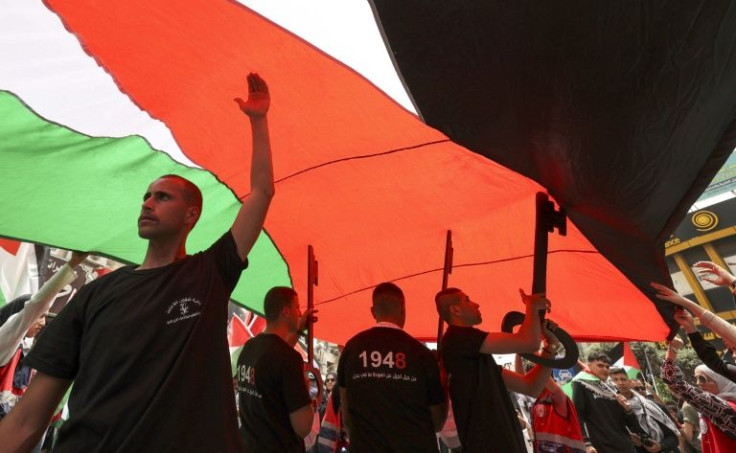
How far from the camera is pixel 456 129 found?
2.65 meters

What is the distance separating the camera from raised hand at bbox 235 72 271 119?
1.93 meters

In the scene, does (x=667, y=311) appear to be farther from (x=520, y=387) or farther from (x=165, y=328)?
(x=165, y=328)

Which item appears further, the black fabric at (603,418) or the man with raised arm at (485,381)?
the black fabric at (603,418)

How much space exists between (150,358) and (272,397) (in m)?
1.52

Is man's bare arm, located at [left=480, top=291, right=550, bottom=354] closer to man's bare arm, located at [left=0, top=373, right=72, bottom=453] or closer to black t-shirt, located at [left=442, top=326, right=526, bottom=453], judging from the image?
black t-shirt, located at [left=442, top=326, right=526, bottom=453]

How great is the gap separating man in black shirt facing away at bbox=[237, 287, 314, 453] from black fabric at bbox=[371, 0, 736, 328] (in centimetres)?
161

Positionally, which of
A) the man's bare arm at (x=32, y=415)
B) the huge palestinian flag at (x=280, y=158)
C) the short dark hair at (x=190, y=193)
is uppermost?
the huge palestinian flag at (x=280, y=158)

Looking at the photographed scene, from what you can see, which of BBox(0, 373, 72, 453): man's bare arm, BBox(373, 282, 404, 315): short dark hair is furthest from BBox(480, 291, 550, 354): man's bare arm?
BBox(0, 373, 72, 453): man's bare arm

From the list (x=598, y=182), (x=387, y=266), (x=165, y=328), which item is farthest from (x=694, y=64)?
(x=387, y=266)

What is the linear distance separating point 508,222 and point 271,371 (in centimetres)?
223

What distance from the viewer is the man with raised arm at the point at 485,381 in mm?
2807

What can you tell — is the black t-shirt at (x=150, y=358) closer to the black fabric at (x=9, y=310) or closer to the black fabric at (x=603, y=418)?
the black fabric at (x=9, y=310)

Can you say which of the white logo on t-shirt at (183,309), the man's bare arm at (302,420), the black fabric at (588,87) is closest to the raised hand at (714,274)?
the black fabric at (588,87)

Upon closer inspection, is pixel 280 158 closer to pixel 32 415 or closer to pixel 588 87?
pixel 588 87
